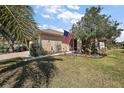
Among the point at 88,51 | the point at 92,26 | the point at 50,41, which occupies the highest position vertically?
the point at 92,26

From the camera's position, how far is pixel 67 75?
1301 centimetres

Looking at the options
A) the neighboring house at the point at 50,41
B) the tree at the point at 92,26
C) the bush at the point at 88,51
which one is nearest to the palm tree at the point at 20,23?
the neighboring house at the point at 50,41

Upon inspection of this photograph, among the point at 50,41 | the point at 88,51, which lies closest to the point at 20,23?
the point at 50,41

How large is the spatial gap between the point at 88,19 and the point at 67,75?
16.9 metres

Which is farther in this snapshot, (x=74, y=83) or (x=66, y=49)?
(x=66, y=49)

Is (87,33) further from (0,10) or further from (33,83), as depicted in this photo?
(0,10)

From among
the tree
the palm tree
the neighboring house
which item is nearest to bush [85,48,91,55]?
the tree

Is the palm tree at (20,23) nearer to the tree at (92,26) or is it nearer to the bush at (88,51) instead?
the tree at (92,26)

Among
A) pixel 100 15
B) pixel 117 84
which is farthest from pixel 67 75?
pixel 100 15

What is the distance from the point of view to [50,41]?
100.0ft

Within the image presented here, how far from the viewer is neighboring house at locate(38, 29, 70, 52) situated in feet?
92.6

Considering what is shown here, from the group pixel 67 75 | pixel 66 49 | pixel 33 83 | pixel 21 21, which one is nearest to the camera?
pixel 21 21

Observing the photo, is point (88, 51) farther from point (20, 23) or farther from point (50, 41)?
point (20, 23)

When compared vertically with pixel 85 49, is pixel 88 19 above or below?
above
